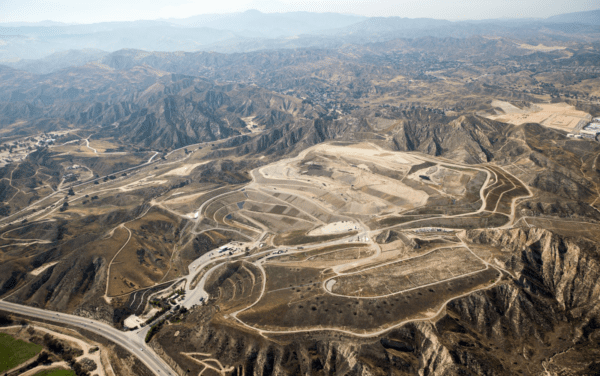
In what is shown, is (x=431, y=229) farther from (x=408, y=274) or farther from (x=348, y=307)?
(x=348, y=307)

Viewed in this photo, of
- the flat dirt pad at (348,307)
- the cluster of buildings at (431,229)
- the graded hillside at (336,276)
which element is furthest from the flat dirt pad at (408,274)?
the cluster of buildings at (431,229)

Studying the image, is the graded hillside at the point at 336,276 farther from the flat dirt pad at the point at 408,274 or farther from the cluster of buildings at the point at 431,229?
the cluster of buildings at the point at 431,229

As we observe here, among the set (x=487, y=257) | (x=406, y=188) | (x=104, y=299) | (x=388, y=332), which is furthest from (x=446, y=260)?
(x=104, y=299)

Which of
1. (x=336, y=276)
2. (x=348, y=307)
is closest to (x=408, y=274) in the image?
(x=336, y=276)

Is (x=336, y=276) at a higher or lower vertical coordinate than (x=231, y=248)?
higher

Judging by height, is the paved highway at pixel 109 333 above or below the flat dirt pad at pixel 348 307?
below

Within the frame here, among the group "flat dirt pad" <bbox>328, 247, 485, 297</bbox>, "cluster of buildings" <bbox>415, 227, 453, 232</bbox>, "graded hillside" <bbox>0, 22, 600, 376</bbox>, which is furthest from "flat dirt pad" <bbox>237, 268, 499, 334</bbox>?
"cluster of buildings" <bbox>415, 227, 453, 232</bbox>

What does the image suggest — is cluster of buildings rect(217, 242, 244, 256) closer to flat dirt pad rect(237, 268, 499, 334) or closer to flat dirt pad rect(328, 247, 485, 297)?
flat dirt pad rect(237, 268, 499, 334)
